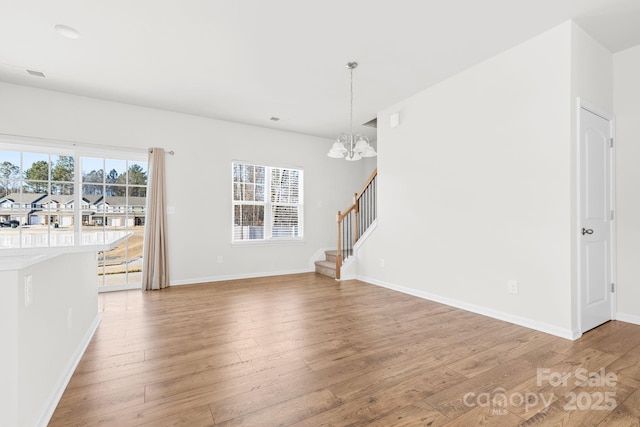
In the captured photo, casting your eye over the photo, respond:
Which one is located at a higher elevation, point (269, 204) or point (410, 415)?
point (269, 204)

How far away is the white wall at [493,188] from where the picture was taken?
2.77 meters

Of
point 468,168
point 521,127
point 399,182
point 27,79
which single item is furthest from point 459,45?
point 27,79

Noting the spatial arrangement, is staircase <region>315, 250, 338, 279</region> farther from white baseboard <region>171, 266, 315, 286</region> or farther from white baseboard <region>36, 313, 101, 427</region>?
white baseboard <region>36, 313, 101, 427</region>

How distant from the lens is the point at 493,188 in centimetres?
327

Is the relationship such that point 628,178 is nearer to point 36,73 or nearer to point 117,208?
point 117,208

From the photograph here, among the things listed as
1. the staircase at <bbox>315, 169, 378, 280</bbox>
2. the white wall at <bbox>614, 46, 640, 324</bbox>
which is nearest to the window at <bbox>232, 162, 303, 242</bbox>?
the staircase at <bbox>315, 169, 378, 280</bbox>

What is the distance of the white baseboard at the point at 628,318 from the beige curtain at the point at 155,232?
19.4 ft

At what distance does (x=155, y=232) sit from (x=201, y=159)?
1.45m

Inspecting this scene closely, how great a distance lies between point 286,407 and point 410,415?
0.70m

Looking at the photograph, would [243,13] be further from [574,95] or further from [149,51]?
[574,95]

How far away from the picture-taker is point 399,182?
451cm

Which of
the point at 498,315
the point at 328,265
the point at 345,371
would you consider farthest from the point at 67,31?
the point at 498,315

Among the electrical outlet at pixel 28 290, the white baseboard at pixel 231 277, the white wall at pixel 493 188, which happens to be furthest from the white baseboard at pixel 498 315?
the electrical outlet at pixel 28 290

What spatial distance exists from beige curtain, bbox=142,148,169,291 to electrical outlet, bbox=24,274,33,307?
3376 millimetres
